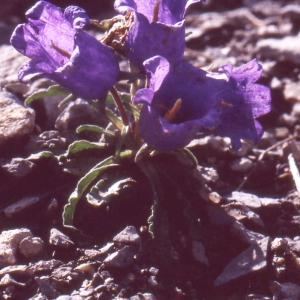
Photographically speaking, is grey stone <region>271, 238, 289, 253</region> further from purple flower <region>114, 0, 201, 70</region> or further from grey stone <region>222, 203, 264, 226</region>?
purple flower <region>114, 0, 201, 70</region>

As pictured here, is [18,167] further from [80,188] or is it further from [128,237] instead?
[128,237]

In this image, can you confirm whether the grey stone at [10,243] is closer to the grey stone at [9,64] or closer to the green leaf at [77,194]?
the green leaf at [77,194]

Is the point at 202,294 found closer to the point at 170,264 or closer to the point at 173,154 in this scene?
the point at 170,264

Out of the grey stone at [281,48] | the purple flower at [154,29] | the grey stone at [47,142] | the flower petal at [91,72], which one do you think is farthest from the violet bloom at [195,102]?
the grey stone at [281,48]

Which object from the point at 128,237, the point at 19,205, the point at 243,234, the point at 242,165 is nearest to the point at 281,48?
the point at 242,165

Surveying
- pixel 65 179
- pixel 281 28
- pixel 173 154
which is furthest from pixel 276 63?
pixel 65 179

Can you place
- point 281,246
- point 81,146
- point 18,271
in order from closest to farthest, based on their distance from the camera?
point 18,271
point 281,246
point 81,146
